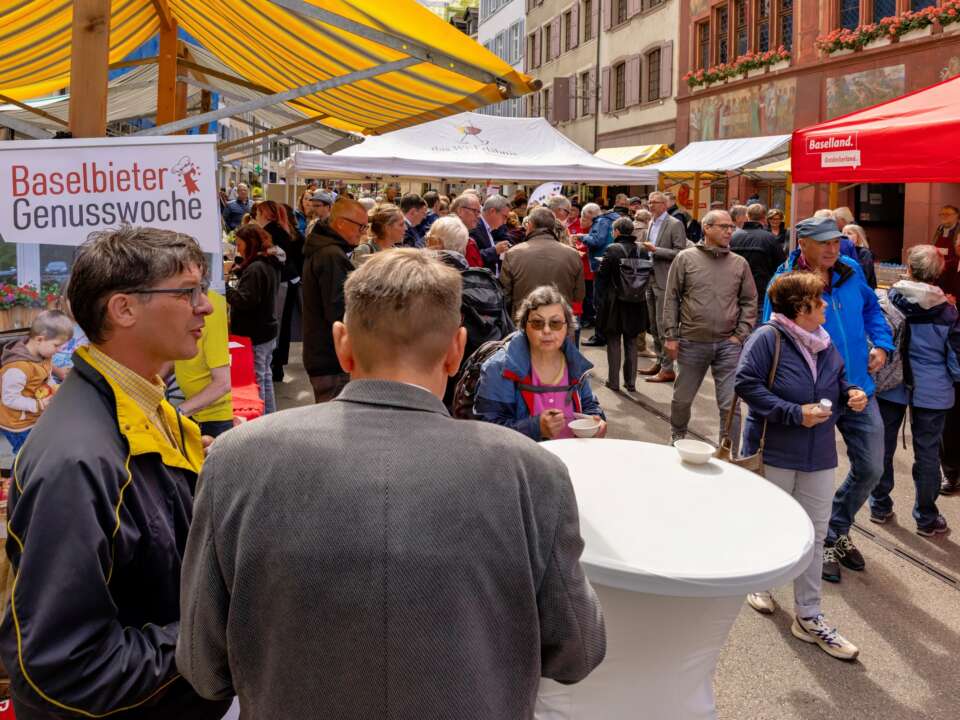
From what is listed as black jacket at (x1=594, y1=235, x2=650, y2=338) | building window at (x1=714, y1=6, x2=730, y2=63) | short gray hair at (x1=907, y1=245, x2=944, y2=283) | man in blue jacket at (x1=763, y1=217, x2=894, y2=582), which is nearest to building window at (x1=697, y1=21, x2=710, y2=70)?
building window at (x1=714, y1=6, x2=730, y2=63)

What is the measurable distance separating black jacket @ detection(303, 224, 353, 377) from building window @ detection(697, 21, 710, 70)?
70.6ft

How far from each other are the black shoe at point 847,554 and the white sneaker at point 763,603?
25.3 inches

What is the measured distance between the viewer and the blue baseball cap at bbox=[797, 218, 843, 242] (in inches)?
167

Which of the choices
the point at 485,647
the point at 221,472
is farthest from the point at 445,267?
the point at 485,647

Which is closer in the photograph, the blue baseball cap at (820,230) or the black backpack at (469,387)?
the black backpack at (469,387)

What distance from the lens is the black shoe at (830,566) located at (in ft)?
14.3

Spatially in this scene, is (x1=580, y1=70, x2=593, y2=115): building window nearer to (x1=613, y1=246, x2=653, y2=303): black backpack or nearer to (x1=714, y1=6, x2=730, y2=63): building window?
(x1=714, y1=6, x2=730, y2=63): building window

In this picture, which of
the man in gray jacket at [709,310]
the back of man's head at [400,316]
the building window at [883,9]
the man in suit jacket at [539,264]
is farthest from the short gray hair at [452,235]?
the building window at [883,9]

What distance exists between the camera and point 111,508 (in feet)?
4.85

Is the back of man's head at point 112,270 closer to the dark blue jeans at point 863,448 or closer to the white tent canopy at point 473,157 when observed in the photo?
the dark blue jeans at point 863,448

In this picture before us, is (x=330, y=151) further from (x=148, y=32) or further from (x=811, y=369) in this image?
(x=811, y=369)

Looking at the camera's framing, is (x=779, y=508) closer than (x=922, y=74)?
Yes

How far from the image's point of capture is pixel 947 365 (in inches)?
196

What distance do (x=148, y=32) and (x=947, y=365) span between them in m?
5.82
